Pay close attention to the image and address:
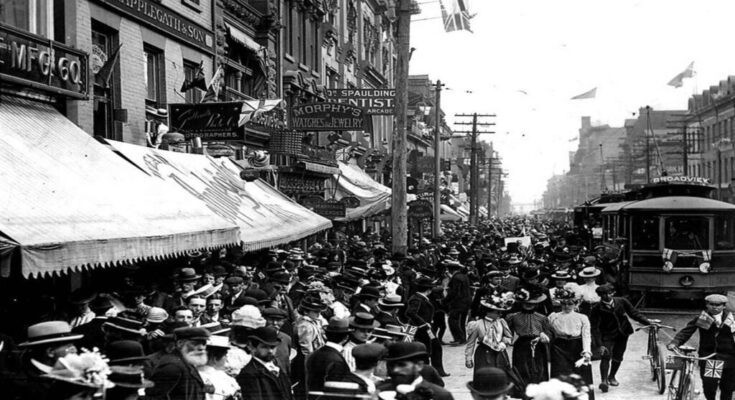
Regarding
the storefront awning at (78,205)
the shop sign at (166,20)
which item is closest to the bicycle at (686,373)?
the storefront awning at (78,205)

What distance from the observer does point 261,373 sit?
6926 millimetres

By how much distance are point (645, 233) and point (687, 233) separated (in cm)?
97

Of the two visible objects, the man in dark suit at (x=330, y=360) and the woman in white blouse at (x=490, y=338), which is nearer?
the man in dark suit at (x=330, y=360)

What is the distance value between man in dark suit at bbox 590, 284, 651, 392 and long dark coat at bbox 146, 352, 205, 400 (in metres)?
7.25

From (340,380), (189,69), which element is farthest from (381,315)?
(189,69)

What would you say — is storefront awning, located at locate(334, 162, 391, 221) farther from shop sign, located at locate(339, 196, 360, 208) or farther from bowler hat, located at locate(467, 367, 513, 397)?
bowler hat, located at locate(467, 367, 513, 397)

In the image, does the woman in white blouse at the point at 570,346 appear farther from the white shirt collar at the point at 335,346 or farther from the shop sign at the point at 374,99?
the shop sign at the point at 374,99

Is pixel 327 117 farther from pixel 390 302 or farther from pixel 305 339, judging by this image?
pixel 305 339

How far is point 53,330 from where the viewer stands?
595cm

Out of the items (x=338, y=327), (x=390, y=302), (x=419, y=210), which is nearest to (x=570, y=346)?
(x=390, y=302)

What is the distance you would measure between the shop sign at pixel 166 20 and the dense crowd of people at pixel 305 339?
16.2 feet

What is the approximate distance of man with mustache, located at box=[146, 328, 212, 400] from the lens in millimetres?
6148

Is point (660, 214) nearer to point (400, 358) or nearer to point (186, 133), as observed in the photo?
point (186, 133)

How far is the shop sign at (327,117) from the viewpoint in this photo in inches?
824
